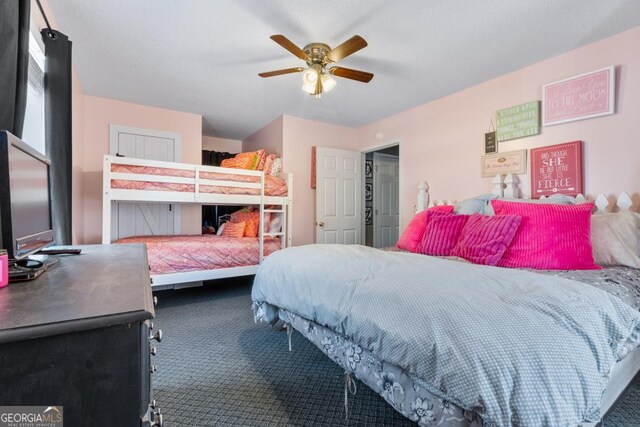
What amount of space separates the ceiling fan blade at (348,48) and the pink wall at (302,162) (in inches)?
77.1

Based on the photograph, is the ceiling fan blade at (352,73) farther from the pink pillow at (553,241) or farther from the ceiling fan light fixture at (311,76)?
the pink pillow at (553,241)

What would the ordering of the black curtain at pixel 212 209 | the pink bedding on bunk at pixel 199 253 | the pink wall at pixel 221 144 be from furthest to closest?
the pink wall at pixel 221 144 < the black curtain at pixel 212 209 < the pink bedding on bunk at pixel 199 253

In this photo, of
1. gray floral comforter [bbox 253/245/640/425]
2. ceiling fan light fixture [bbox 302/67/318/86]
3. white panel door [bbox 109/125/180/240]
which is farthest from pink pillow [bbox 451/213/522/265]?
white panel door [bbox 109/125/180/240]

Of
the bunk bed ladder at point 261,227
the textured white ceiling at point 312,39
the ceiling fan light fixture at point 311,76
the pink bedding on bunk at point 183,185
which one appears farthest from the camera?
the bunk bed ladder at point 261,227

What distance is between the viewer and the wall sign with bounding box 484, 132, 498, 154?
9.53 ft

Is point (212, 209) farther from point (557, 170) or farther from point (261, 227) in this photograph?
point (557, 170)

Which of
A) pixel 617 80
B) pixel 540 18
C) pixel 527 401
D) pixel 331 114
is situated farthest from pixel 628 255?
pixel 331 114

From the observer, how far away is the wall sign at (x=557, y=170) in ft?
7.77

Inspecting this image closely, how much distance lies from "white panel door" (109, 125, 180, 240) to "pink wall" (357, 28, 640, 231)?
3022 millimetres

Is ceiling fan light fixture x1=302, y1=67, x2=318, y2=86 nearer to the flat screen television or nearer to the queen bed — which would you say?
the queen bed

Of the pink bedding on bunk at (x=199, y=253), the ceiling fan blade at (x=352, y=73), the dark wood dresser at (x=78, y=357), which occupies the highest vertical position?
the ceiling fan blade at (x=352, y=73)

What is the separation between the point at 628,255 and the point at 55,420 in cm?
277

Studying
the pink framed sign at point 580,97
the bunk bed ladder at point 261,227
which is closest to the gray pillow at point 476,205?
the pink framed sign at point 580,97

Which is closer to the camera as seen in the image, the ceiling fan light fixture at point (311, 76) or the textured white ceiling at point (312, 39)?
the textured white ceiling at point (312, 39)
